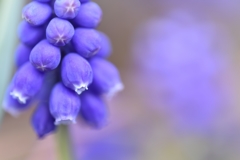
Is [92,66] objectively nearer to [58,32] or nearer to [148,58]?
[58,32]

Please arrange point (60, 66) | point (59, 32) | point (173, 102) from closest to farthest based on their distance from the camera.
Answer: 1. point (59, 32)
2. point (60, 66)
3. point (173, 102)

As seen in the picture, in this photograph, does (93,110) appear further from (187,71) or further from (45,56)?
(187,71)

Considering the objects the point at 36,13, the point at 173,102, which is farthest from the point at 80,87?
the point at 173,102

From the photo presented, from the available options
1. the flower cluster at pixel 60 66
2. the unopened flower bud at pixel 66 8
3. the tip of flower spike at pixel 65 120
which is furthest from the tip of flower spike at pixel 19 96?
the unopened flower bud at pixel 66 8

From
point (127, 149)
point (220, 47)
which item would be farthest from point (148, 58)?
point (127, 149)

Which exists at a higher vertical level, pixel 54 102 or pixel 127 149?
pixel 54 102

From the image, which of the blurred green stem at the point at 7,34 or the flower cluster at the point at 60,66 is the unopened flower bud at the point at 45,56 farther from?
the blurred green stem at the point at 7,34
